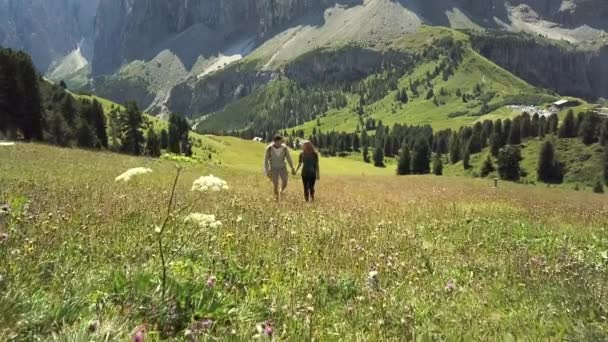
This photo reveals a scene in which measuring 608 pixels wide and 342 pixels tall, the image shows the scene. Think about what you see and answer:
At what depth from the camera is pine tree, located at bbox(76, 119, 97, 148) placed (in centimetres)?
9925

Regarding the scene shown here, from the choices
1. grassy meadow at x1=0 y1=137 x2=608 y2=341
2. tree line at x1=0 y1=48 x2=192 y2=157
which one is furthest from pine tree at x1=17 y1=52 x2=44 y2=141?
grassy meadow at x1=0 y1=137 x2=608 y2=341

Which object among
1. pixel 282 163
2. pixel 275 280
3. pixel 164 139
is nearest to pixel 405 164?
pixel 164 139

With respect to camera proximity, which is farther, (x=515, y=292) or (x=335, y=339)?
(x=515, y=292)

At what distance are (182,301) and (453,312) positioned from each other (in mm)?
2977

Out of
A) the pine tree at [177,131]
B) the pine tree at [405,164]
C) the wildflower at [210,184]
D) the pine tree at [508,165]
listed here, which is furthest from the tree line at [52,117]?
the pine tree at [508,165]

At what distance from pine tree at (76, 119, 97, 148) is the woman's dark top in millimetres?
86887

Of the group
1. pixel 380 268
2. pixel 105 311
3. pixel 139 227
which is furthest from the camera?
pixel 139 227

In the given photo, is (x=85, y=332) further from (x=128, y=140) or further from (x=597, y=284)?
(x=128, y=140)

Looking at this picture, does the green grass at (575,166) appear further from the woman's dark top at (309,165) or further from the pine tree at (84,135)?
the woman's dark top at (309,165)

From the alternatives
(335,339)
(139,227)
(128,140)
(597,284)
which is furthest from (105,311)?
(128,140)

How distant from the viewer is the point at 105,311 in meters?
4.74

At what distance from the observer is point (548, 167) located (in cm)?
18488

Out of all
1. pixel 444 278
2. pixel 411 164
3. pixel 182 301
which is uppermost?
pixel 182 301

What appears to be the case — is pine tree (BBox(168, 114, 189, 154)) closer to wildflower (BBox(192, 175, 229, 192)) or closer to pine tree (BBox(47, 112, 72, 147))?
pine tree (BBox(47, 112, 72, 147))
